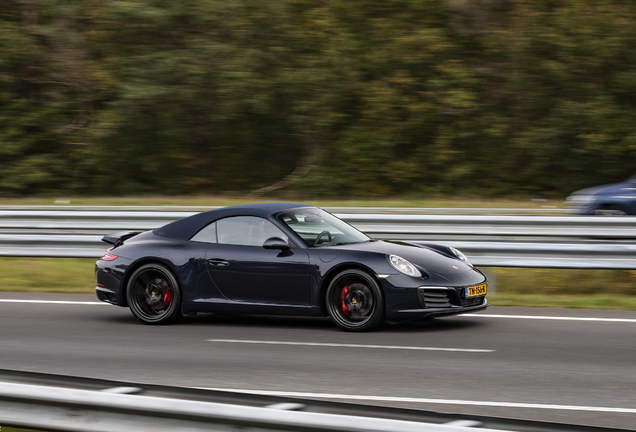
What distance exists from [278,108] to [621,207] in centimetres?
1496

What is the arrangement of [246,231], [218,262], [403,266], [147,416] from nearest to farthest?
[147,416], [403,266], [218,262], [246,231]

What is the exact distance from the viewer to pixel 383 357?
7004 mm

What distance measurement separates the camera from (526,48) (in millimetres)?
28625

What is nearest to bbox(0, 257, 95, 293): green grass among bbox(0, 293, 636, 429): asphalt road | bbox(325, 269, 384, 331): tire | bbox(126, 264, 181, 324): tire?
bbox(0, 293, 636, 429): asphalt road

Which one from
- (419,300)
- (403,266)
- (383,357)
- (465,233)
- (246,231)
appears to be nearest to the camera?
(383,357)

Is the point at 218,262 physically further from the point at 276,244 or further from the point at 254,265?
the point at 276,244

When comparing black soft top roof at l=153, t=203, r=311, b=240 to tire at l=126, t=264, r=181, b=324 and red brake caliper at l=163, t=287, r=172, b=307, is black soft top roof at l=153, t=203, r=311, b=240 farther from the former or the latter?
red brake caliper at l=163, t=287, r=172, b=307

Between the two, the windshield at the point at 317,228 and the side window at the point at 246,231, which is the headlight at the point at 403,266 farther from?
the side window at the point at 246,231

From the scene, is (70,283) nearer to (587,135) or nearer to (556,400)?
(556,400)

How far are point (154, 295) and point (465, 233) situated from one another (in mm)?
5373

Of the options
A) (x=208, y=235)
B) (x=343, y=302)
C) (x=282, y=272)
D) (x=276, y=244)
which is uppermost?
(x=208, y=235)

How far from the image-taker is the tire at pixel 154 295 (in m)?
8.85

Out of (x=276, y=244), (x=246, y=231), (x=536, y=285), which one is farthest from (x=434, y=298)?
(x=536, y=285)

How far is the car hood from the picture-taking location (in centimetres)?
825
